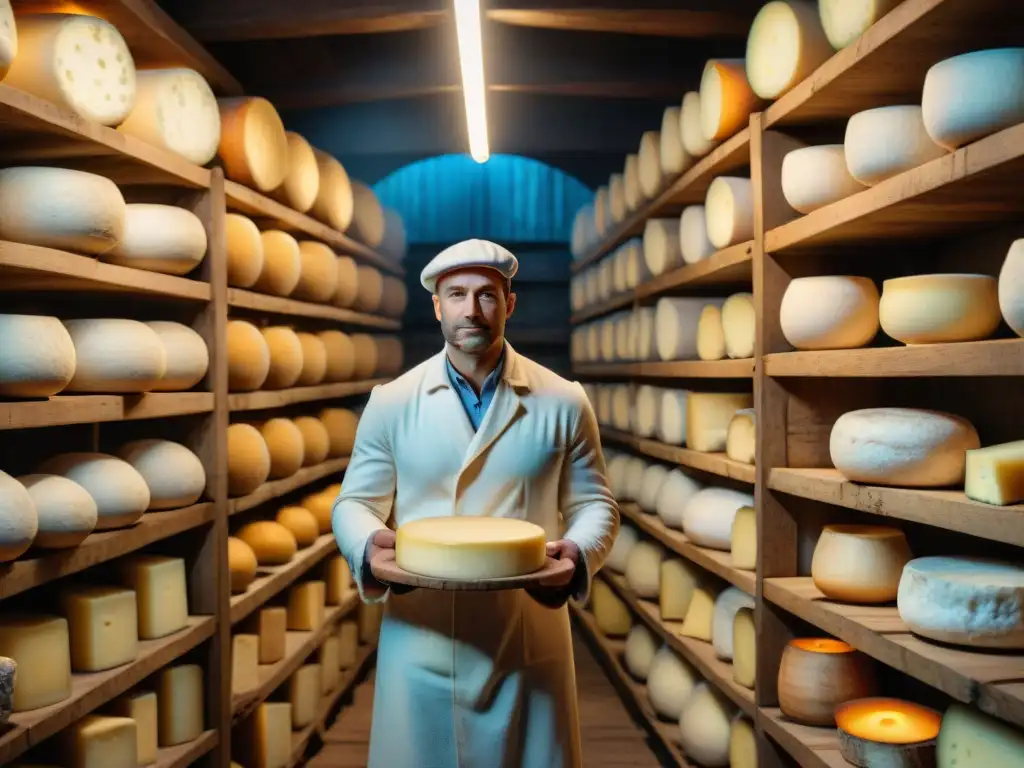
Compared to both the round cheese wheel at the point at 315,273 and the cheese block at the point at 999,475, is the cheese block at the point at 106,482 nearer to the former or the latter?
the round cheese wheel at the point at 315,273

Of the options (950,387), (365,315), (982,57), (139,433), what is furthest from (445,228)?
(982,57)

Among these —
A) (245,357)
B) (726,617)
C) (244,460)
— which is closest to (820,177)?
(726,617)

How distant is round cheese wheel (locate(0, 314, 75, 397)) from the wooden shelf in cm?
172

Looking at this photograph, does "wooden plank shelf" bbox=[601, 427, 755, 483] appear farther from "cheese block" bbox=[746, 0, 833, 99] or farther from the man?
"cheese block" bbox=[746, 0, 833, 99]

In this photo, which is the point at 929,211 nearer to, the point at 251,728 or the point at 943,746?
the point at 943,746

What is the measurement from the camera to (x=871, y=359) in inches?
84.9

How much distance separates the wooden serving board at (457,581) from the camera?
5.74 ft

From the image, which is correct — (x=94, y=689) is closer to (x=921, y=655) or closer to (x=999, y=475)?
(x=921, y=655)

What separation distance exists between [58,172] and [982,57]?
190 centimetres

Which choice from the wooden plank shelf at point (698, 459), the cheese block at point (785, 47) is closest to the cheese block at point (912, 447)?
the wooden plank shelf at point (698, 459)

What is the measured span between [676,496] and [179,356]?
1.90 metres

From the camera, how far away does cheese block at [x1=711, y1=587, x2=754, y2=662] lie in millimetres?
3203

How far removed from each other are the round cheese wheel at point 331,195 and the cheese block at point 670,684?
237cm

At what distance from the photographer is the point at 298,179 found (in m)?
3.97
